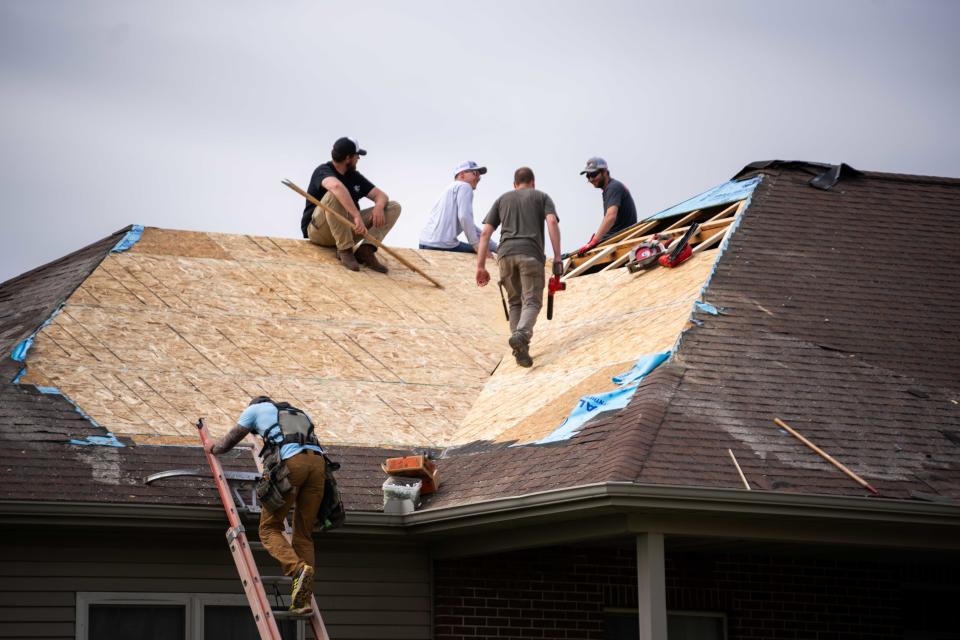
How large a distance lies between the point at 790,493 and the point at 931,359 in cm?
309

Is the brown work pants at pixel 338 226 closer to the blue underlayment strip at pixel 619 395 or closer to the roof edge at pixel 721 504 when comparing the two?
the blue underlayment strip at pixel 619 395

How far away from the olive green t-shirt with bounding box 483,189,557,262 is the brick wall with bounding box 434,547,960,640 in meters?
3.00

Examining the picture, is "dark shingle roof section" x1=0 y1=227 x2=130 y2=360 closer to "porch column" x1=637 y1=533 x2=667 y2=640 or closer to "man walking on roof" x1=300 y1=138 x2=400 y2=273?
"man walking on roof" x1=300 y1=138 x2=400 y2=273

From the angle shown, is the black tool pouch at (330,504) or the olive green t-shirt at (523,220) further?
the olive green t-shirt at (523,220)

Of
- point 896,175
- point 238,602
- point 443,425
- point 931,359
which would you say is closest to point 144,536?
point 238,602

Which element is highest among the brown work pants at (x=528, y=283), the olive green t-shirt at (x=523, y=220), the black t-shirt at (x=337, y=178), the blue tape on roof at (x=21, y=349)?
the black t-shirt at (x=337, y=178)

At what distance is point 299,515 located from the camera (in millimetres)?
9578

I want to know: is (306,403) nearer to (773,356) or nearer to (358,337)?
(358,337)

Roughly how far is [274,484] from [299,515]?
33cm

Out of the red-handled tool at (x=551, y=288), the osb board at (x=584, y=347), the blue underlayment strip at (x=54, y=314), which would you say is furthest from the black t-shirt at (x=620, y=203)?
the blue underlayment strip at (x=54, y=314)

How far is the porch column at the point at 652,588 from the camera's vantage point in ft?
29.9

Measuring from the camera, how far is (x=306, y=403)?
11969mm

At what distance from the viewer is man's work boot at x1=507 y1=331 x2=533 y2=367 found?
1261 centimetres

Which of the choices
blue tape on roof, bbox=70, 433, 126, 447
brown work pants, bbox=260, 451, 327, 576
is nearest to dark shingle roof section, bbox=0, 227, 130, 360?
blue tape on roof, bbox=70, 433, 126, 447
